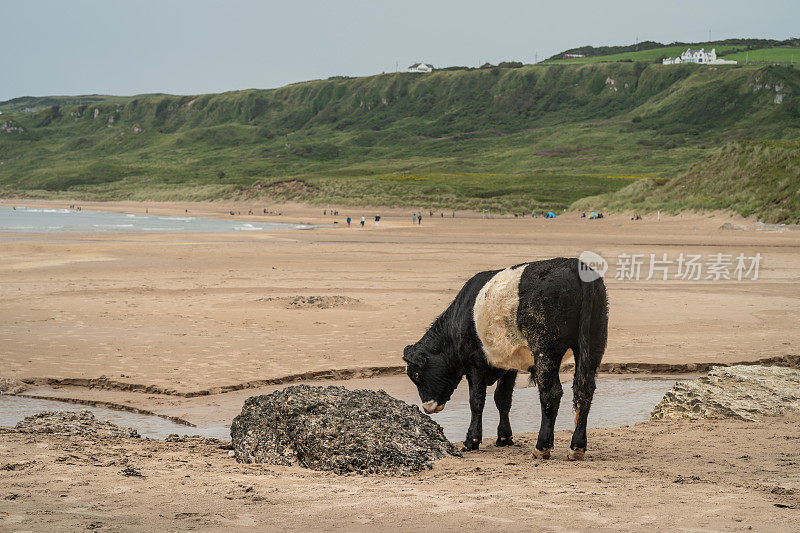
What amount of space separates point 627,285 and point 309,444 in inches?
823

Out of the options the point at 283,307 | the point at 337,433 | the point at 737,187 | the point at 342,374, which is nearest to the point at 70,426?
the point at 337,433

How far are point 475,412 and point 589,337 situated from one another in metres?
1.59

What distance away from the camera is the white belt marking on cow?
8711mm

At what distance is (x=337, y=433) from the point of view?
8.12 metres

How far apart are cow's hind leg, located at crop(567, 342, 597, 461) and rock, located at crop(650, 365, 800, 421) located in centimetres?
277

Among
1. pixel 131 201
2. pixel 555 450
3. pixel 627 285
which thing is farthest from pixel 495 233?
Answer: pixel 131 201

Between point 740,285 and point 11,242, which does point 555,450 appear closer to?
point 740,285

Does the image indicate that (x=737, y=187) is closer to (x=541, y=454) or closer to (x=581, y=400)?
(x=581, y=400)

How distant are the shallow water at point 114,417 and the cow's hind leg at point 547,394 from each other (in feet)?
13.0

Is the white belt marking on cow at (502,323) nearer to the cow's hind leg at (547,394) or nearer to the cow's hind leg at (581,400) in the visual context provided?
the cow's hind leg at (547,394)

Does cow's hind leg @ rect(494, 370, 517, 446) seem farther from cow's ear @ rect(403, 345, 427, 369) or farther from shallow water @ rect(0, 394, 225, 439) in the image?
shallow water @ rect(0, 394, 225, 439)

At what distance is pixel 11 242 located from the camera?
45.6 metres

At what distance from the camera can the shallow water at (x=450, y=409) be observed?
424 inches

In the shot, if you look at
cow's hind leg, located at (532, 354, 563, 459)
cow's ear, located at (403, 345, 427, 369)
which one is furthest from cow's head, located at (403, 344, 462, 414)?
cow's hind leg, located at (532, 354, 563, 459)
